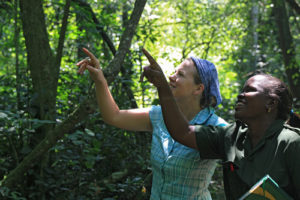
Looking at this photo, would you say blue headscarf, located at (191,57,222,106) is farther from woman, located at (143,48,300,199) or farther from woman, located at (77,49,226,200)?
woman, located at (143,48,300,199)

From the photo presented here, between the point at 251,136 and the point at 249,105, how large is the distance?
169mm

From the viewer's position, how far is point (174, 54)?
261 inches

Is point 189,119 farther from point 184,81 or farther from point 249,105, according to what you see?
point 249,105

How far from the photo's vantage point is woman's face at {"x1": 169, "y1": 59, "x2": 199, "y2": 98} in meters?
2.51

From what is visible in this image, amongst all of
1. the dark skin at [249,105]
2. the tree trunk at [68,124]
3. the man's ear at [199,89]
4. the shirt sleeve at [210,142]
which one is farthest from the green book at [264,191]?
the tree trunk at [68,124]

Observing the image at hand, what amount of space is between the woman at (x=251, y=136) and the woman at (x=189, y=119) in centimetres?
26

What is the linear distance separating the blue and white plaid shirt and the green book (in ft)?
2.40

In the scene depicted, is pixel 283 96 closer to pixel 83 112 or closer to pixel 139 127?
pixel 139 127

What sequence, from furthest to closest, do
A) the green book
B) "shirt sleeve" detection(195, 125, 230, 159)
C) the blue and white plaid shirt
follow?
the blue and white plaid shirt, "shirt sleeve" detection(195, 125, 230, 159), the green book

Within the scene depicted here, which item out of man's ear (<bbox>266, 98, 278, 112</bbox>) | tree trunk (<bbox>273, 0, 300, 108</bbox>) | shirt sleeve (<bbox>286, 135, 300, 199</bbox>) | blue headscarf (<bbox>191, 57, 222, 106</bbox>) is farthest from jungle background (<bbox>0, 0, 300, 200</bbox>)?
tree trunk (<bbox>273, 0, 300, 108</bbox>)

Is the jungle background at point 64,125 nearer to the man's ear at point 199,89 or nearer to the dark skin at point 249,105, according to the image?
the man's ear at point 199,89

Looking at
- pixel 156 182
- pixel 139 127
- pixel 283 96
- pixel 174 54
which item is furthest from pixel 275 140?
pixel 174 54

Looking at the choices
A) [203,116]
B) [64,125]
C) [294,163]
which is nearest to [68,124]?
[64,125]

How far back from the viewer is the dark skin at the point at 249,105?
76.7 inches
